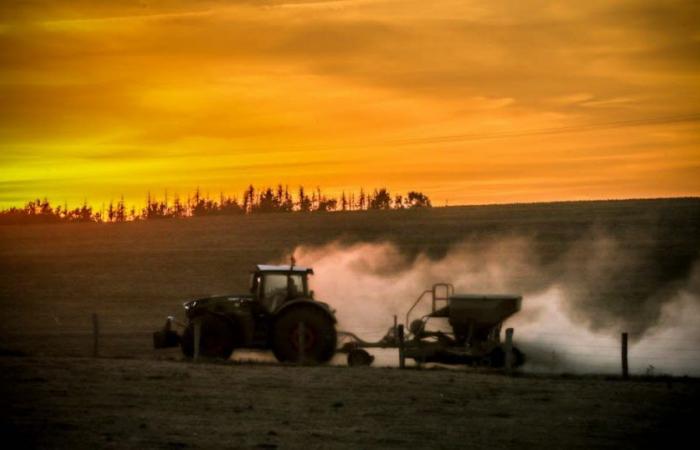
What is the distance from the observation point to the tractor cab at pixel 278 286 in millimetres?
25375

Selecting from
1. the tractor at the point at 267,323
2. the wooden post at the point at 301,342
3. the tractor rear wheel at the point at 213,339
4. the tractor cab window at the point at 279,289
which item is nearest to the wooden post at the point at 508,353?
the tractor at the point at 267,323

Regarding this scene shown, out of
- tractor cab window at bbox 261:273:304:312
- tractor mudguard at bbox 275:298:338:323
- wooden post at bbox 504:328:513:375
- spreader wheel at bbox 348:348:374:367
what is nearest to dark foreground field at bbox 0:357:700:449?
wooden post at bbox 504:328:513:375

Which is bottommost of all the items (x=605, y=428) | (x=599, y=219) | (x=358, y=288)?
(x=605, y=428)

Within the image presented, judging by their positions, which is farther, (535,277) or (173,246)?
(173,246)

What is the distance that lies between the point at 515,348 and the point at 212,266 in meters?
42.1

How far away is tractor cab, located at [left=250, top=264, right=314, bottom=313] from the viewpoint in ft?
83.3

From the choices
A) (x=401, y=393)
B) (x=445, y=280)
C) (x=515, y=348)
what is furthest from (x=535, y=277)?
(x=401, y=393)

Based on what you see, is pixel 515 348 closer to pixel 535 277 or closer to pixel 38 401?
pixel 38 401

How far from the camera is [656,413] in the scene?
17562 millimetres

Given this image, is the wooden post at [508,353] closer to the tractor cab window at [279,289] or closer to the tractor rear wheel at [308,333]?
the tractor rear wheel at [308,333]

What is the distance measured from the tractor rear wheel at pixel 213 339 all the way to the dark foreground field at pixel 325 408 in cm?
185

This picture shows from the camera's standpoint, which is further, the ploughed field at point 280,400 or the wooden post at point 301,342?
the wooden post at point 301,342

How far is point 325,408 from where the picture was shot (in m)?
17.7

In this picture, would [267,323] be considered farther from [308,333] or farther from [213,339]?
[213,339]
